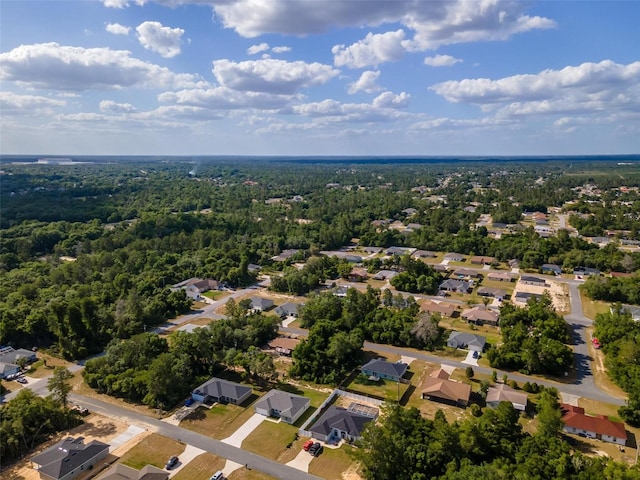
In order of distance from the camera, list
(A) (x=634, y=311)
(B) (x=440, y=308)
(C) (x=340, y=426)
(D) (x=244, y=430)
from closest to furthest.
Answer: (C) (x=340, y=426) → (D) (x=244, y=430) → (A) (x=634, y=311) → (B) (x=440, y=308)

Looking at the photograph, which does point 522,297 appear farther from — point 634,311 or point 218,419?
point 218,419

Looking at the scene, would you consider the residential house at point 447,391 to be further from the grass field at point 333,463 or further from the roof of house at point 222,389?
the roof of house at point 222,389

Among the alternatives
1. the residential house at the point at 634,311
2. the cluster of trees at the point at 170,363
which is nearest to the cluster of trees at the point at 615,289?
the residential house at the point at 634,311

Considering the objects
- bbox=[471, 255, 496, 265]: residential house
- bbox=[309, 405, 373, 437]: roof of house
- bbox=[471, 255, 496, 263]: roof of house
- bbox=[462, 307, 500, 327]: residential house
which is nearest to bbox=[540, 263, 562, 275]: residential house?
bbox=[471, 255, 496, 265]: residential house

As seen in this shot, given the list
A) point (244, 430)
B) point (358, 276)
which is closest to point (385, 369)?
point (244, 430)

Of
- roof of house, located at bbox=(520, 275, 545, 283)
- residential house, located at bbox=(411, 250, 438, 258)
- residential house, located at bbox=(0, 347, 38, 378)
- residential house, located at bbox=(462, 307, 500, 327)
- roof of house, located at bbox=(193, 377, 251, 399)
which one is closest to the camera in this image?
roof of house, located at bbox=(193, 377, 251, 399)

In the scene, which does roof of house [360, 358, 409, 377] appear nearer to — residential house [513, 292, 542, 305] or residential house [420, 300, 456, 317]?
residential house [420, 300, 456, 317]
